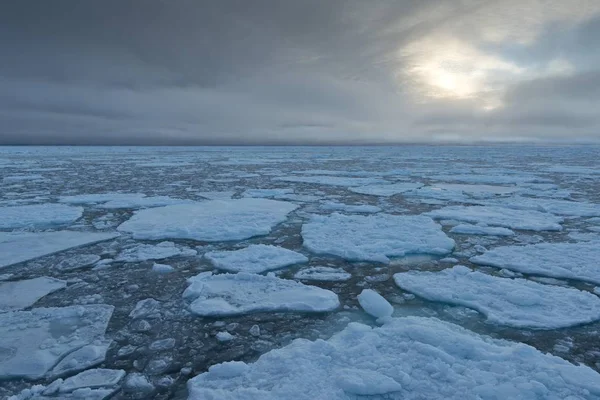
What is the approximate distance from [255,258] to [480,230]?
3.55m

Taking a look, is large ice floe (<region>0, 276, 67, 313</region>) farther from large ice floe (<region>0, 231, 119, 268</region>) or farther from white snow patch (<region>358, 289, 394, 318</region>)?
white snow patch (<region>358, 289, 394, 318</region>)

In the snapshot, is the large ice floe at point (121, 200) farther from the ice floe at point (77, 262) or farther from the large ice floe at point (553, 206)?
the large ice floe at point (553, 206)

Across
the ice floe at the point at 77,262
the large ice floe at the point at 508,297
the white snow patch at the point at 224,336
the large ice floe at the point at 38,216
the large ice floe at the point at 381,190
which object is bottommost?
the large ice floe at the point at 381,190

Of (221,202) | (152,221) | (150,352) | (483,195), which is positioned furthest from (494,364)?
(483,195)

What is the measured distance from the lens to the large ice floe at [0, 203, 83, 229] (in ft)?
18.8

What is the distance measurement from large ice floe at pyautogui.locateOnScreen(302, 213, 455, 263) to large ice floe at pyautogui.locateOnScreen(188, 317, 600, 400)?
1857 millimetres

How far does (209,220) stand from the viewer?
5.98 m

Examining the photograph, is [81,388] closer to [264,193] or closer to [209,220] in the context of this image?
[209,220]

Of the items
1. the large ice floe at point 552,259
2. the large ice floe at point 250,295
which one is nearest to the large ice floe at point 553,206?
the large ice floe at point 552,259

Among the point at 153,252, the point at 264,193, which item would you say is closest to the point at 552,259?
the point at 153,252

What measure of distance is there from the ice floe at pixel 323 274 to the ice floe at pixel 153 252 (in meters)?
1.51

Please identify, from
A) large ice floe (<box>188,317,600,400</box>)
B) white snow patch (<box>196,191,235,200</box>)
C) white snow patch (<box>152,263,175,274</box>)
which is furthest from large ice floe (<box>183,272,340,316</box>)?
white snow patch (<box>196,191,235,200</box>)

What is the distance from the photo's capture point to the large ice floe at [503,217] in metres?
5.78

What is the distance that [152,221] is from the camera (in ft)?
19.6
